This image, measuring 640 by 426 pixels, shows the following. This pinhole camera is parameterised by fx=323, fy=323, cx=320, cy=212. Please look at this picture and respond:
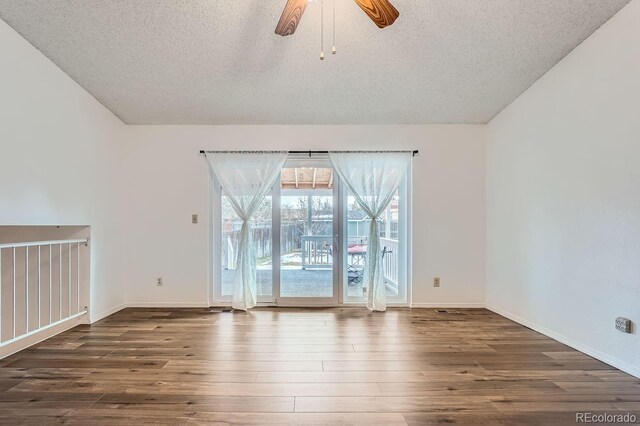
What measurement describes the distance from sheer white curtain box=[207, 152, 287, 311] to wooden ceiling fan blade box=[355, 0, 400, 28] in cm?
212

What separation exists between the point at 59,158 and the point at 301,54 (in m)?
2.43

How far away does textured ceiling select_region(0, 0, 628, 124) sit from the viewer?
2418 millimetres

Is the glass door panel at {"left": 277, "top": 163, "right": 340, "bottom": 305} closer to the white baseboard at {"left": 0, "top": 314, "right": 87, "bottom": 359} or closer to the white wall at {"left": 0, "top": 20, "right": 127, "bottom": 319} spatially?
the white wall at {"left": 0, "top": 20, "right": 127, "bottom": 319}

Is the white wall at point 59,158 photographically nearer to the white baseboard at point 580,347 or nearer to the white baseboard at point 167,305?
the white baseboard at point 167,305

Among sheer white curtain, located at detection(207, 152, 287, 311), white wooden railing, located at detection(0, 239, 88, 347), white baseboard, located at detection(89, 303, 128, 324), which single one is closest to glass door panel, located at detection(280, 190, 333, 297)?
sheer white curtain, located at detection(207, 152, 287, 311)

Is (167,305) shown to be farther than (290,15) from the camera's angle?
Yes

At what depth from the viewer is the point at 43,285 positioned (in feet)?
10.5

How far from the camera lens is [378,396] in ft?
6.39

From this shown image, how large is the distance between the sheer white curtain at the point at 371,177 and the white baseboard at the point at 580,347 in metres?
1.40

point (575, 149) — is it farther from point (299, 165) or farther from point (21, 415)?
point (21, 415)

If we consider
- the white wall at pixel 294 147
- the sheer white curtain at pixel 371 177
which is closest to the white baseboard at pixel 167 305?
the white wall at pixel 294 147

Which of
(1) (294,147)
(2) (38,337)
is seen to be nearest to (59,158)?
(2) (38,337)

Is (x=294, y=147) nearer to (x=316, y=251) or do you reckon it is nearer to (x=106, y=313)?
(x=316, y=251)

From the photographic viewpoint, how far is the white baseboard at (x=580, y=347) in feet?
7.38
